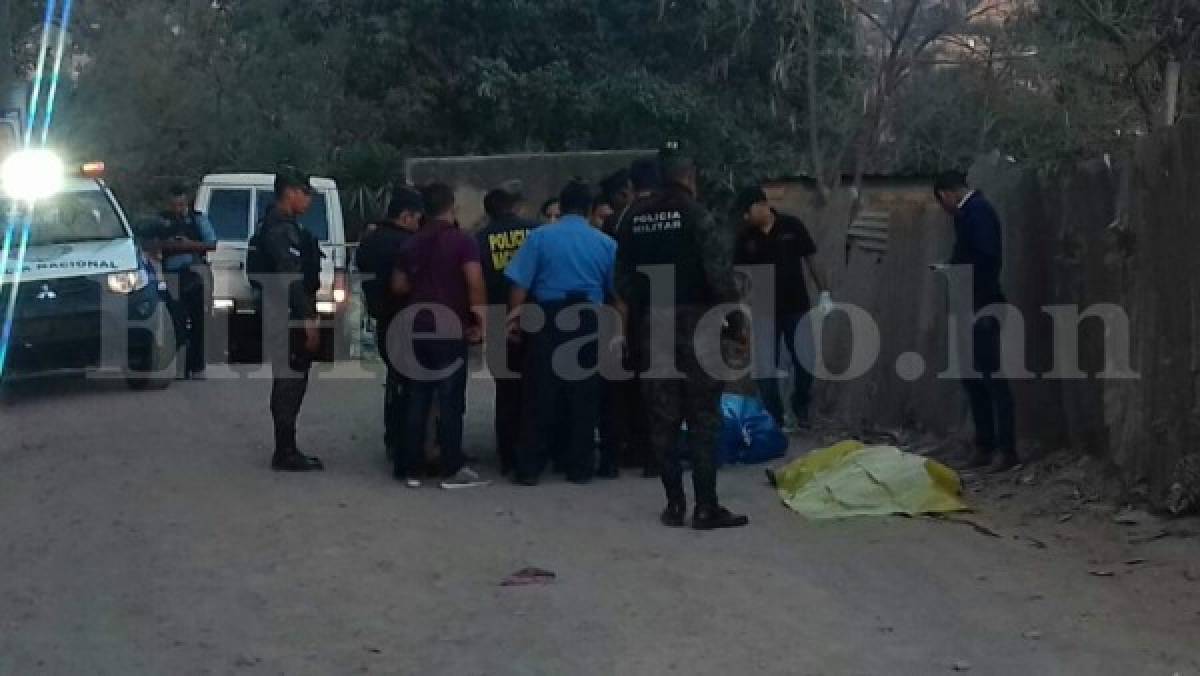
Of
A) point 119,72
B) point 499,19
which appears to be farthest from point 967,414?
point 119,72

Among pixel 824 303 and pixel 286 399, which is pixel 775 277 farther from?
pixel 286 399

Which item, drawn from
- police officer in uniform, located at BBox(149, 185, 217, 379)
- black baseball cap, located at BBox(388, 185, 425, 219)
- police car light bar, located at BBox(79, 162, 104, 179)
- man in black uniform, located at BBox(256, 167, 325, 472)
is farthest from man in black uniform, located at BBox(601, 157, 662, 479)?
police car light bar, located at BBox(79, 162, 104, 179)

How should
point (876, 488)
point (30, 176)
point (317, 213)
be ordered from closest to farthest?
1. point (876, 488)
2. point (30, 176)
3. point (317, 213)

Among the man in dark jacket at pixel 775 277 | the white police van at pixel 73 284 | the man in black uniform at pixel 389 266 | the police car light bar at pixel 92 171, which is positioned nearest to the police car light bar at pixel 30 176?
the white police van at pixel 73 284

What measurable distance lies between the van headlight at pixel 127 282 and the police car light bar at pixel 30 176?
1176 millimetres

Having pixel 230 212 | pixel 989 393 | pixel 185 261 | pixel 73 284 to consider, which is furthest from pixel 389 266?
pixel 230 212

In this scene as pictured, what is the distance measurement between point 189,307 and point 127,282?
131 centimetres

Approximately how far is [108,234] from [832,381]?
22.2 ft

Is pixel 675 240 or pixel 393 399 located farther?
pixel 393 399

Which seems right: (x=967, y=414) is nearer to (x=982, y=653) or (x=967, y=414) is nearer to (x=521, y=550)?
(x=521, y=550)

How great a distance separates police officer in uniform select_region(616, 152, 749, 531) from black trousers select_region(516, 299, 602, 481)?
52.3 inches

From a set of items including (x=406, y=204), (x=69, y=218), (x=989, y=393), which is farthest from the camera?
(x=69, y=218)

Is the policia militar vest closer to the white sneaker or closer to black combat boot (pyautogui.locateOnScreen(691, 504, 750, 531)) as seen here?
black combat boot (pyautogui.locateOnScreen(691, 504, 750, 531))

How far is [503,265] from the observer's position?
1109 cm
